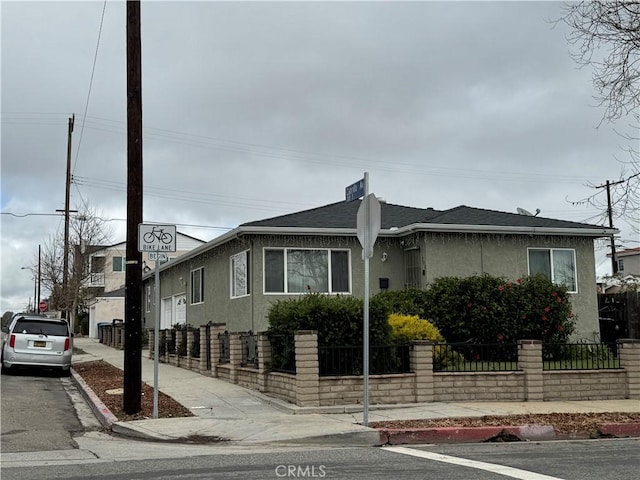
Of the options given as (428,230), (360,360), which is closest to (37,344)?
(360,360)

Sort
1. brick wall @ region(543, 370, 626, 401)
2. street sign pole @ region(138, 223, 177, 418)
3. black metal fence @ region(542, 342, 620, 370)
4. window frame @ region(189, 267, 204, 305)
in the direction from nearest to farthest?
street sign pole @ region(138, 223, 177, 418) < brick wall @ region(543, 370, 626, 401) < black metal fence @ region(542, 342, 620, 370) < window frame @ region(189, 267, 204, 305)

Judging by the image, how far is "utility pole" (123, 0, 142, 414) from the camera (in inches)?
472

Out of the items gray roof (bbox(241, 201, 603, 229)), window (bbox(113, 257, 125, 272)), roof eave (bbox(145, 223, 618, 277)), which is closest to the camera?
roof eave (bbox(145, 223, 618, 277))

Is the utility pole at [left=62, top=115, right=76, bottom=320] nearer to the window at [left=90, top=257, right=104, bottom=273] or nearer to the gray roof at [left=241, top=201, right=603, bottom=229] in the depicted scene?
the window at [left=90, top=257, right=104, bottom=273]

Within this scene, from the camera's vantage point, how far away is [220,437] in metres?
10.1

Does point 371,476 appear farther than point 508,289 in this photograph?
No

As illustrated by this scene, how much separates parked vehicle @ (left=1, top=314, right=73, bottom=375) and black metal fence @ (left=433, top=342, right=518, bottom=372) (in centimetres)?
1069

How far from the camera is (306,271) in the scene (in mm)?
19406

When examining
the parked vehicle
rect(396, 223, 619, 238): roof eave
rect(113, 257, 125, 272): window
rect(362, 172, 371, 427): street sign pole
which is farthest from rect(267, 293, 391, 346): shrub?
rect(113, 257, 125, 272): window

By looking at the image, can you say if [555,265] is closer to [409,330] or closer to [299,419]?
[409,330]

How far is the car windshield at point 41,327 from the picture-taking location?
63.2 ft

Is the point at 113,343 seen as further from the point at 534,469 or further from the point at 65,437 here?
the point at 534,469

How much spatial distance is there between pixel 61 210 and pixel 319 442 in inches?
1223

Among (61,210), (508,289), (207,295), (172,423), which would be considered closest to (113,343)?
(61,210)
